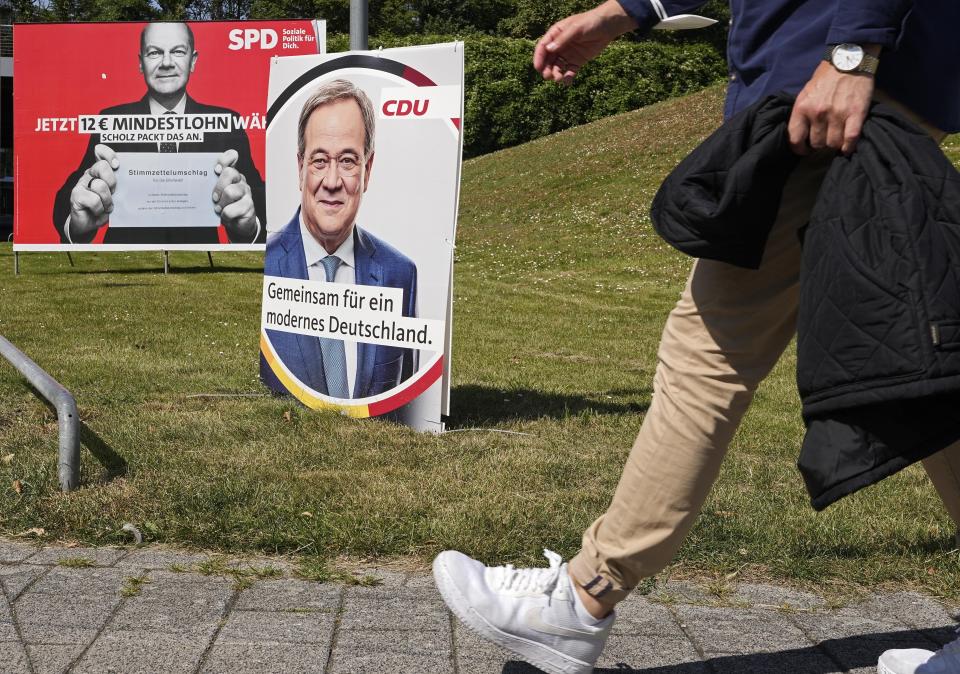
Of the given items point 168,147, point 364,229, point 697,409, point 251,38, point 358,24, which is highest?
point 251,38

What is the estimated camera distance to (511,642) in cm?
244

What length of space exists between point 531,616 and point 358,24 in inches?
184

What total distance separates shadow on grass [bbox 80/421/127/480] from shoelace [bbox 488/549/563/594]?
6.43 feet

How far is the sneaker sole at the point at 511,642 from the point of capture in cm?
242

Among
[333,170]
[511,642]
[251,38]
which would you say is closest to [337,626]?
[511,642]

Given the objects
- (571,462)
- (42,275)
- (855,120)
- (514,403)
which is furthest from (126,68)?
(855,120)

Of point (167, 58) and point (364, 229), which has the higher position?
point (167, 58)

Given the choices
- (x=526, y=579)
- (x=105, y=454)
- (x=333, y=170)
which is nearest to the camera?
(x=526, y=579)

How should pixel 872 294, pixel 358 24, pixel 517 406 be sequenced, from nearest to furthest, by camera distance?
pixel 872 294
pixel 517 406
pixel 358 24

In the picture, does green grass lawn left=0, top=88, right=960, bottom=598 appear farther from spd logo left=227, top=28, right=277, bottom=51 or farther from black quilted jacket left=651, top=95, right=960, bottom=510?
spd logo left=227, top=28, right=277, bottom=51

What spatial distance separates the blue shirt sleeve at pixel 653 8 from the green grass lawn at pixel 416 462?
60.2 inches

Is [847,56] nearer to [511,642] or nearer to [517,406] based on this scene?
[511,642]

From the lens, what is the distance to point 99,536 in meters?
3.41

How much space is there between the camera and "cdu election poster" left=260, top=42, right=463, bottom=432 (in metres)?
5.16
